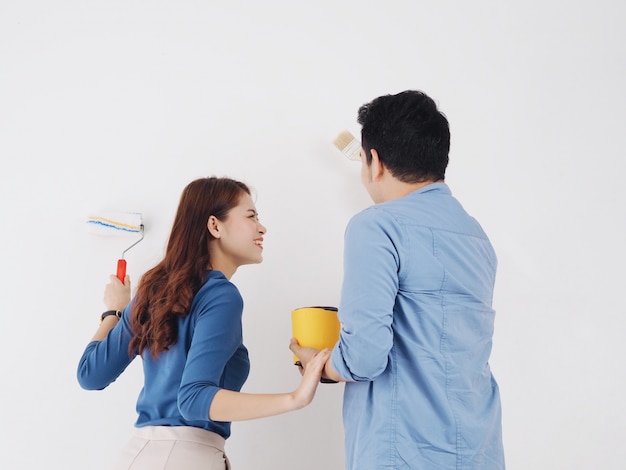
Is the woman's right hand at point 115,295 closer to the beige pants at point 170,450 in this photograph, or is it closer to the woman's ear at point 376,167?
the beige pants at point 170,450

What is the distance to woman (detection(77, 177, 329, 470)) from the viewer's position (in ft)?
3.87

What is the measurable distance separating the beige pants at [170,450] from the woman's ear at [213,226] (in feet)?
1.42

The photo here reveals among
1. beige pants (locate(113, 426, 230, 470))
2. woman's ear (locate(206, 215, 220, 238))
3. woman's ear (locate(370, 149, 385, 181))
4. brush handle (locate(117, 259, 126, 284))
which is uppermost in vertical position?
woman's ear (locate(370, 149, 385, 181))

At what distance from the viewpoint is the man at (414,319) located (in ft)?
3.53

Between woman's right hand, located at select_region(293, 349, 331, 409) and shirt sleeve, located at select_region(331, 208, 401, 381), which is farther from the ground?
shirt sleeve, located at select_region(331, 208, 401, 381)

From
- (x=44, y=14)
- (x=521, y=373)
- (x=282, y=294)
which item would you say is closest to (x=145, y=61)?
(x=44, y=14)

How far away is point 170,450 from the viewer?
4.03ft

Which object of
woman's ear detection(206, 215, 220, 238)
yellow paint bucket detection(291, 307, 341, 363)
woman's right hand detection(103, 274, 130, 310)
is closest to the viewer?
yellow paint bucket detection(291, 307, 341, 363)

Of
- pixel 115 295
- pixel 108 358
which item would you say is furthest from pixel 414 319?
pixel 115 295

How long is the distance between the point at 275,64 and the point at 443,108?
0.55 meters

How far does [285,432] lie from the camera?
177 cm

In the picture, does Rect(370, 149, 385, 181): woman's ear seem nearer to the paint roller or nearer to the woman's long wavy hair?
the woman's long wavy hair

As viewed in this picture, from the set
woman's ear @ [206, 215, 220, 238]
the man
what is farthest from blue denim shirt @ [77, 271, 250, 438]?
the man

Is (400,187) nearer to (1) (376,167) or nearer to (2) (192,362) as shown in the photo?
(1) (376,167)
